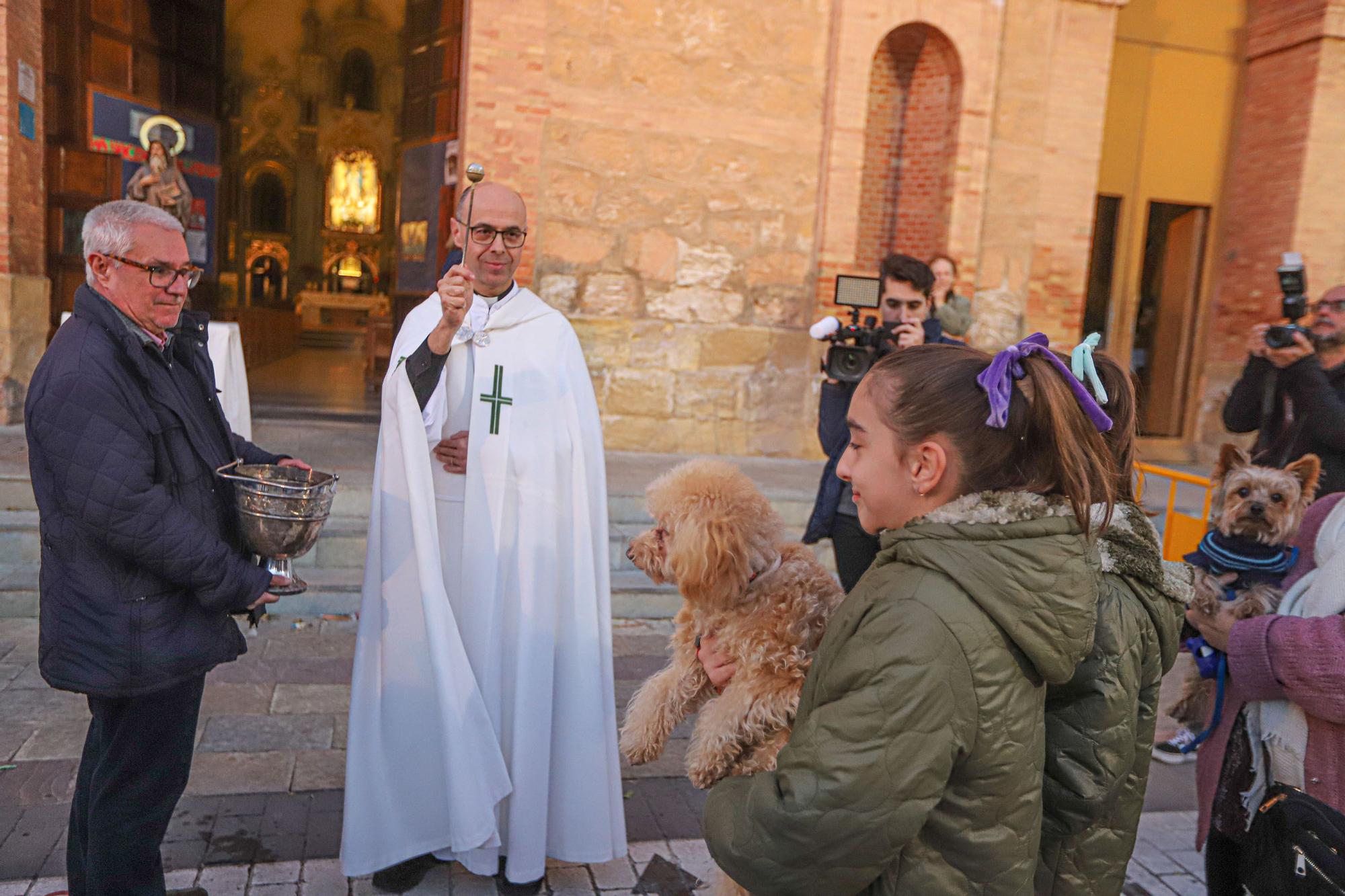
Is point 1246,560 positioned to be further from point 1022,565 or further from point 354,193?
point 354,193

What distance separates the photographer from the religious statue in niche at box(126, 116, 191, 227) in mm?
9016

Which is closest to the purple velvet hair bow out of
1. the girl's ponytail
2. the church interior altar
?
the girl's ponytail

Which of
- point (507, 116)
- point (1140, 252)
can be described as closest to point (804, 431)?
point (507, 116)

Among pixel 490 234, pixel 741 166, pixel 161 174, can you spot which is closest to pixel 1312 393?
pixel 490 234

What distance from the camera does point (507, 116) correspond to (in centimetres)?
854

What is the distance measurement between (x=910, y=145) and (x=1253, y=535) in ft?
25.5

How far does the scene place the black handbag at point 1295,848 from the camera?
6.60ft

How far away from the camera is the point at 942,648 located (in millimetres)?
1451

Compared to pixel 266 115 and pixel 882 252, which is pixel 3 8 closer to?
pixel 882 252

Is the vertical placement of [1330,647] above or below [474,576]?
above

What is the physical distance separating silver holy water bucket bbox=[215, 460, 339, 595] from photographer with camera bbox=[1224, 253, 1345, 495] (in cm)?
403

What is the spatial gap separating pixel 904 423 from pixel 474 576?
1969 millimetres

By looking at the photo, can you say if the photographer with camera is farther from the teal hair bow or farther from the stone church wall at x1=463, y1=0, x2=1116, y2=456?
the stone church wall at x1=463, y1=0, x2=1116, y2=456

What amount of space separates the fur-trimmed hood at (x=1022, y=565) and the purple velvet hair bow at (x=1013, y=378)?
0.48 ft
